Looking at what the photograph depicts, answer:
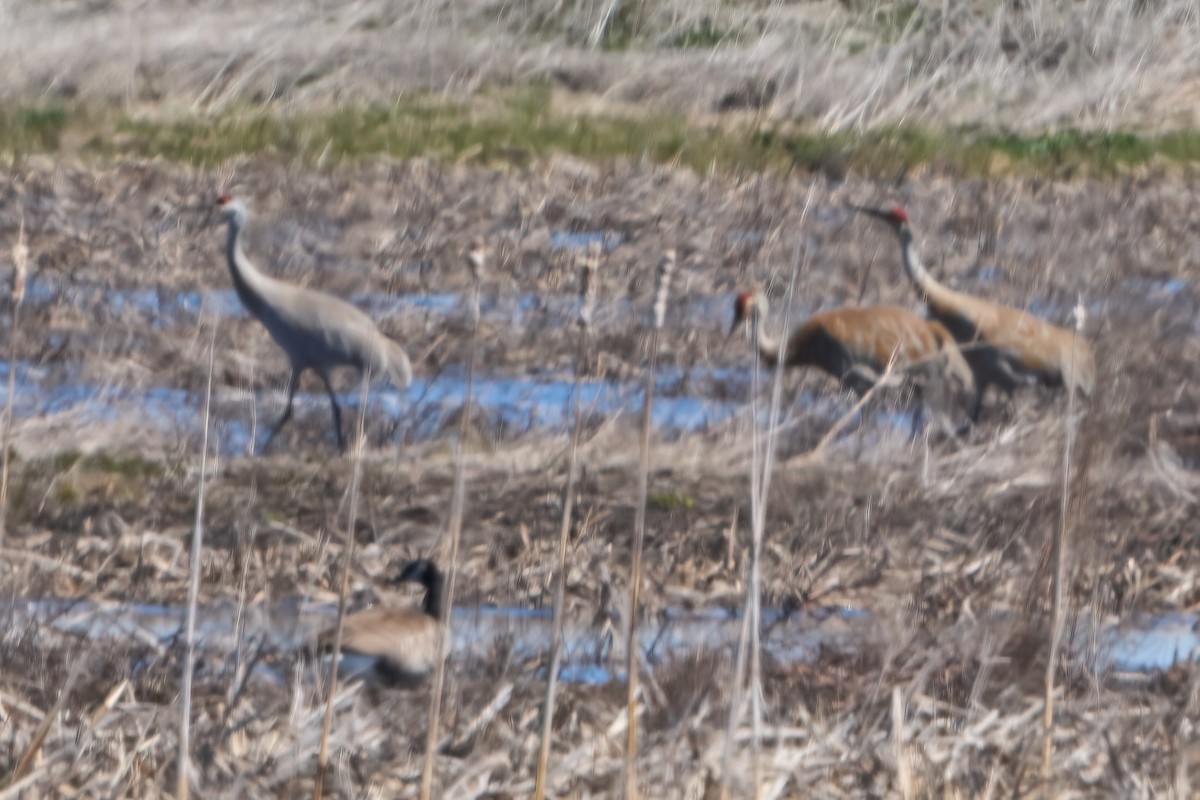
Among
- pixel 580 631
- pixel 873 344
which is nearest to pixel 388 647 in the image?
pixel 580 631

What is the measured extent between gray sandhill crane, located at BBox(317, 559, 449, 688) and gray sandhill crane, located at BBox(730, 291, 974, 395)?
90.7 inches

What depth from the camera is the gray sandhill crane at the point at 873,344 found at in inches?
241

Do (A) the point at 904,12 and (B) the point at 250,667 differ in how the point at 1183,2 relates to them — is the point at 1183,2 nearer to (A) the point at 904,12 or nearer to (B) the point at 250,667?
(A) the point at 904,12

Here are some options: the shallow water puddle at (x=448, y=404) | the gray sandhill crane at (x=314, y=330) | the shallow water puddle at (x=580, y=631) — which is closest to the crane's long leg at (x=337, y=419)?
the gray sandhill crane at (x=314, y=330)

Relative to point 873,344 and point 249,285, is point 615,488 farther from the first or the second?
point 249,285

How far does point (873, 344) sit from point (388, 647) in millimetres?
2640

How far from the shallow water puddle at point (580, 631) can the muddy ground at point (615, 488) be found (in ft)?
0.16

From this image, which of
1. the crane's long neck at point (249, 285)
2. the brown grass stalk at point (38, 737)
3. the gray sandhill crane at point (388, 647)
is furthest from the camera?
the crane's long neck at point (249, 285)

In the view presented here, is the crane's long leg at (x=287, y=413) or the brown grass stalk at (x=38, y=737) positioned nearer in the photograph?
the brown grass stalk at (x=38, y=737)

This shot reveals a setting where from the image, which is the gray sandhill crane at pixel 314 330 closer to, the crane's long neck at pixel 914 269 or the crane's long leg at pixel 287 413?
the crane's long leg at pixel 287 413

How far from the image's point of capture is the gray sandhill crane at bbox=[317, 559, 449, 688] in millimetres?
3895

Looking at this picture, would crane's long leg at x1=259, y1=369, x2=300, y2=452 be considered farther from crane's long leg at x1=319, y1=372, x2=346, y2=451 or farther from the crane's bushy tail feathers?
the crane's bushy tail feathers

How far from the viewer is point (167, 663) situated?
140 inches

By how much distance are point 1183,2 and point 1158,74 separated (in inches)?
→ 25.4
